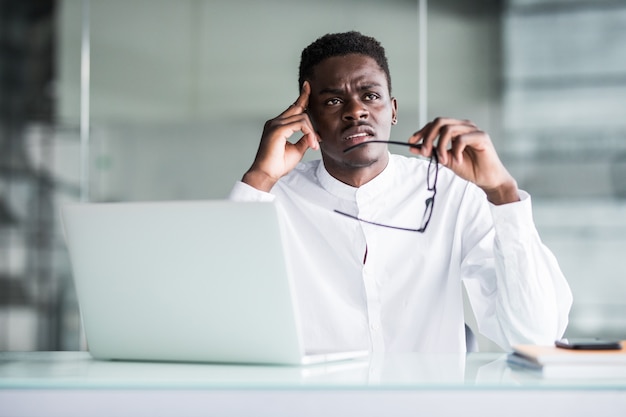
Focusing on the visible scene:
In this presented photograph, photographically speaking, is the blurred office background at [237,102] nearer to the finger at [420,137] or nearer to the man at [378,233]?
the man at [378,233]

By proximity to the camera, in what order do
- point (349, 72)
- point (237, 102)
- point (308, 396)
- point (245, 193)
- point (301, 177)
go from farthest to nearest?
point (237, 102) < point (301, 177) < point (349, 72) < point (245, 193) < point (308, 396)

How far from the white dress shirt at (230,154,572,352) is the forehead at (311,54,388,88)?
27 centimetres

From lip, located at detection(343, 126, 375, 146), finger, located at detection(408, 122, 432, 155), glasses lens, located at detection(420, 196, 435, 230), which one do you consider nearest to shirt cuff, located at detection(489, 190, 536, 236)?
finger, located at detection(408, 122, 432, 155)

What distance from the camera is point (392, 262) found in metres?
2.12

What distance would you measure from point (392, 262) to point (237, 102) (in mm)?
1751

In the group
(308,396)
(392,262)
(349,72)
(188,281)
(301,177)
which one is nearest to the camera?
(308,396)

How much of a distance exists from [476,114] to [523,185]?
15.4 inches

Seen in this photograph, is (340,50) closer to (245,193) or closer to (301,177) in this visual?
(301,177)

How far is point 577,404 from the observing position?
0.98 metres

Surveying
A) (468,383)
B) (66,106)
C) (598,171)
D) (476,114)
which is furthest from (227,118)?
(468,383)

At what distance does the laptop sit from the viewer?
1.14 m

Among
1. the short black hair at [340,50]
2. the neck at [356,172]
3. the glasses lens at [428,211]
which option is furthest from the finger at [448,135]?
the short black hair at [340,50]

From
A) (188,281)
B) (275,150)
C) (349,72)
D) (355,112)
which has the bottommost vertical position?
(188,281)

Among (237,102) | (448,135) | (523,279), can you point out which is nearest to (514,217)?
(523,279)
